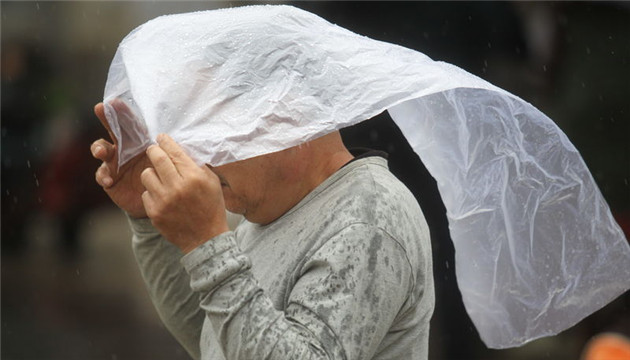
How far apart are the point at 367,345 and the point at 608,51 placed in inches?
151

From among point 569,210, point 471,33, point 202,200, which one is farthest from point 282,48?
point 471,33

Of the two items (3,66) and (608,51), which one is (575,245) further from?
(3,66)

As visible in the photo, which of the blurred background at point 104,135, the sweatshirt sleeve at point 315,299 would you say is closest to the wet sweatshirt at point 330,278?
the sweatshirt sleeve at point 315,299

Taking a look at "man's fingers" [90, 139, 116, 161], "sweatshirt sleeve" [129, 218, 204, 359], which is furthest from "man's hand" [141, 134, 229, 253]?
"sweatshirt sleeve" [129, 218, 204, 359]

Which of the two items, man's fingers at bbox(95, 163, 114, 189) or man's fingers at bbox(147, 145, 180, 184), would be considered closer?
man's fingers at bbox(147, 145, 180, 184)

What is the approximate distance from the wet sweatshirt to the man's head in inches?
1.2

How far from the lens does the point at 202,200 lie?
72.5 inches

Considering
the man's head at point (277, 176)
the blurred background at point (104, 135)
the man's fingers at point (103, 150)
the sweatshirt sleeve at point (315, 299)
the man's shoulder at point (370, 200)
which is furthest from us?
the blurred background at point (104, 135)

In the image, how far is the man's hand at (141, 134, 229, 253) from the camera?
1839 millimetres

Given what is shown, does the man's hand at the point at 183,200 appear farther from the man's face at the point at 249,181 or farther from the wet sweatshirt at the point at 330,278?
the man's face at the point at 249,181

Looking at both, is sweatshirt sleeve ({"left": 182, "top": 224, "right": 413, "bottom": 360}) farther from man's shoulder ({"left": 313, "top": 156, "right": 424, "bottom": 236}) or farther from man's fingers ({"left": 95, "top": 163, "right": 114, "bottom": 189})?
man's fingers ({"left": 95, "top": 163, "right": 114, "bottom": 189})

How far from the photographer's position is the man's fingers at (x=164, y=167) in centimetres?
185

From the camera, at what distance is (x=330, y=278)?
1.86 meters

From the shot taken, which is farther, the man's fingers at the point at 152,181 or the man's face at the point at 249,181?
the man's face at the point at 249,181
